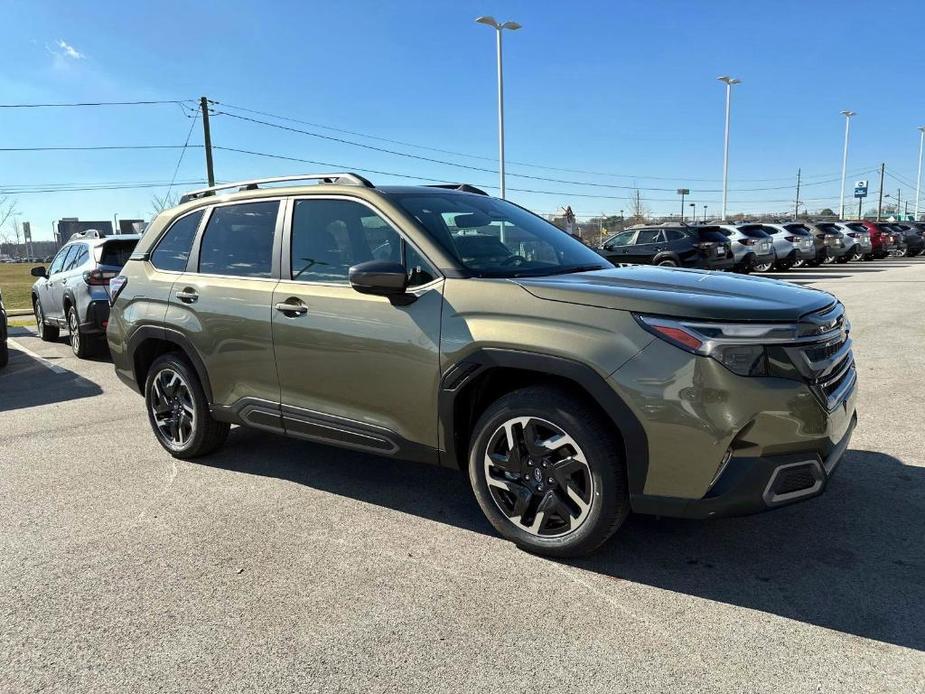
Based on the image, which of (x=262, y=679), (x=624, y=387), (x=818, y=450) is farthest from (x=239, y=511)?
(x=818, y=450)

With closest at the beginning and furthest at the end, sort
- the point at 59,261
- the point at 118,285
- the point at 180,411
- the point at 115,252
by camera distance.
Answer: the point at 180,411 < the point at 118,285 < the point at 115,252 < the point at 59,261

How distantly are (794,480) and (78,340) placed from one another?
932 centimetres

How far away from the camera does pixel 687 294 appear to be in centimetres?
306

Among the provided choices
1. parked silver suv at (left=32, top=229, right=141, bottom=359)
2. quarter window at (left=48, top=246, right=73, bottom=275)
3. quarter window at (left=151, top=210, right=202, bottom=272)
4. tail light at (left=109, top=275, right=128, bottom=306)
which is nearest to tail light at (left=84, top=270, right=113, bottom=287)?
parked silver suv at (left=32, top=229, right=141, bottom=359)

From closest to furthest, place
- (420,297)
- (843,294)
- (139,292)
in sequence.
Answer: (420,297)
(139,292)
(843,294)

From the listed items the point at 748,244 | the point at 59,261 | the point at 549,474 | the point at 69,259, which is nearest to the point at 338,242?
the point at 549,474

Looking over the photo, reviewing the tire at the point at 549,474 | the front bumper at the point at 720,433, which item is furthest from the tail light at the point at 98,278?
the front bumper at the point at 720,433

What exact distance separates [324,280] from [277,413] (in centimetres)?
88

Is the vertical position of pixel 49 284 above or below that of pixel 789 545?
above

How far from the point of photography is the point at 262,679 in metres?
2.47

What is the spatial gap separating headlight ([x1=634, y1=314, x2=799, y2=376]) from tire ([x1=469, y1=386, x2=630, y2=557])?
0.52m

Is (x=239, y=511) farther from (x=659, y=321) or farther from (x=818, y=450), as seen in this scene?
(x=818, y=450)

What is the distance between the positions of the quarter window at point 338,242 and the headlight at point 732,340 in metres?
1.40

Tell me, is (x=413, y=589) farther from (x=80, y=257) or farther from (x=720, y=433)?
(x=80, y=257)
